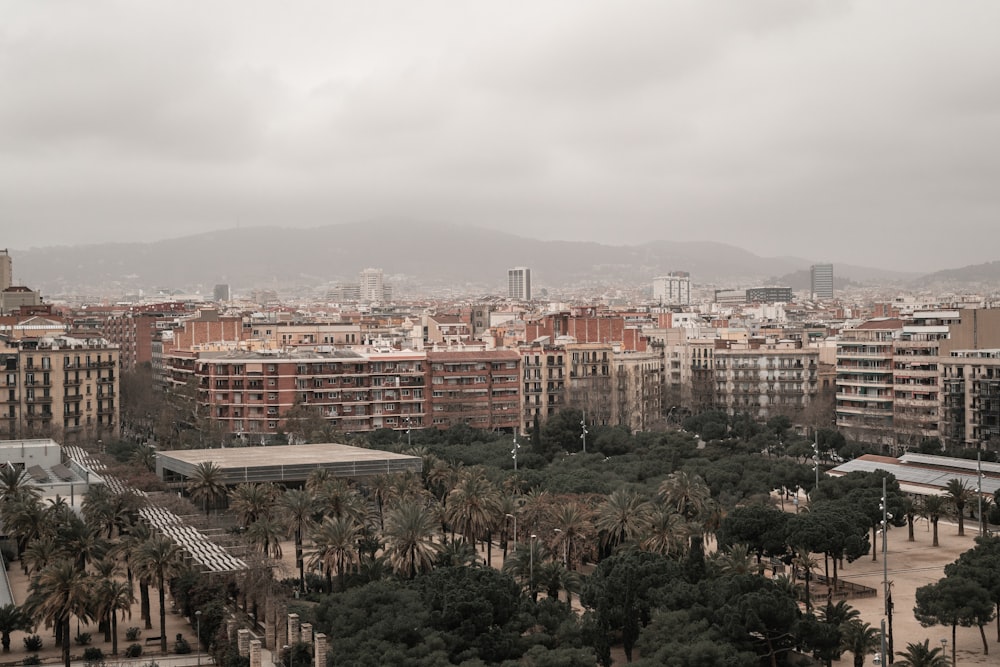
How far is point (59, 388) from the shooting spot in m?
85.2

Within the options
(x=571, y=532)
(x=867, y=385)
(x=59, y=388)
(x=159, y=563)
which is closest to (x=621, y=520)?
(x=571, y=532)

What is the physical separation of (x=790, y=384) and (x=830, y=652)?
7047cm

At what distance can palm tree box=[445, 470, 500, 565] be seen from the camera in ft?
158

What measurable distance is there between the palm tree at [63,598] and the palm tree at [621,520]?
18.4 meters

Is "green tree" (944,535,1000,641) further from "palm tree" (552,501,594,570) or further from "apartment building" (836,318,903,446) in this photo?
"apartment building" (836,318,903,446)

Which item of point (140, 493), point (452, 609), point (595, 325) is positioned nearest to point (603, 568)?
point (452, 609)

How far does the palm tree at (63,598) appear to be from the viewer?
35531mm

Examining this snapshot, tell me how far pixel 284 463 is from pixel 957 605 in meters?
34.4

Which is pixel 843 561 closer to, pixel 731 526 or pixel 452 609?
pixel 731 526

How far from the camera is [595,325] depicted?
112 meters

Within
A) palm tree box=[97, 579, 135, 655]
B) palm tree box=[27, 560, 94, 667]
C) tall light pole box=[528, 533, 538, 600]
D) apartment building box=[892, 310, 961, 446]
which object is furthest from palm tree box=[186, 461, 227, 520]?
apartment building box=[892, 310, 961, 446]

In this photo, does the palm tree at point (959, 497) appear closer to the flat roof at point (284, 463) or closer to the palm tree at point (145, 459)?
the flat roof at point (284, 463)

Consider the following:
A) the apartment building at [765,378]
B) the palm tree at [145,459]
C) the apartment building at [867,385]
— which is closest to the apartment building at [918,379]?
the apartment building at [867,385]

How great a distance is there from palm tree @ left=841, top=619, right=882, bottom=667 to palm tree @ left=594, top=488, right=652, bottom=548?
11874 millimetres
